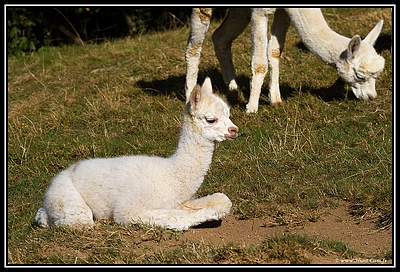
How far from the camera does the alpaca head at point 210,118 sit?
18.2ft

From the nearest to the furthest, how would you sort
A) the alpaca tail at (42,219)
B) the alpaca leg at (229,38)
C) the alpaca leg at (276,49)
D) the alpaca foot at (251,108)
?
the alpaca tail at (42,219) < the alpaca foot at (251,108) < the alpaca leg at (276,49) < the alpaca leg at (229,38)

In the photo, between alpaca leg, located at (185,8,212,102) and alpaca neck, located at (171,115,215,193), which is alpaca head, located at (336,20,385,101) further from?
alpaca neck, located at (171,115,215,193)

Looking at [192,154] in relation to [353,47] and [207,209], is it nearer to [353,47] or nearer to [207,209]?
[207,209]

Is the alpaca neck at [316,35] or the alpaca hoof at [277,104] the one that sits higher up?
the alpaca neck at [316,35]

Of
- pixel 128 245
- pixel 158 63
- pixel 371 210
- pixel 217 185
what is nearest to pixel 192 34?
pixel 158 63

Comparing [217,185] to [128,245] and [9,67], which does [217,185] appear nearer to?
[128,245]

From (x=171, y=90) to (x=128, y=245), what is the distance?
6060 mm

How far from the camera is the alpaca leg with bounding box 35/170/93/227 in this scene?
5621mm

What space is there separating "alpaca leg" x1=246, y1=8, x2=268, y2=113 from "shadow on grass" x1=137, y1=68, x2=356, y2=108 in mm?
428

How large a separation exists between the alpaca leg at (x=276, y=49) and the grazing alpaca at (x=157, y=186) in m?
4.06

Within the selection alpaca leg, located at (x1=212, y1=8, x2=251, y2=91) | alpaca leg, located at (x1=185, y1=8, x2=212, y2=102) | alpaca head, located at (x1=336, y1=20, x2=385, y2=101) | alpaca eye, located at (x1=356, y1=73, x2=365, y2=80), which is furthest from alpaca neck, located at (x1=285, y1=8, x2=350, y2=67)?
alpaca leg, located at (x1=185, y1=8, x2=212, y2=102)

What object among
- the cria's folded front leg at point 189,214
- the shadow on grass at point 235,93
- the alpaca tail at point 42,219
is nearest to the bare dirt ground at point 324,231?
the cria's folded front leg at point 189,214

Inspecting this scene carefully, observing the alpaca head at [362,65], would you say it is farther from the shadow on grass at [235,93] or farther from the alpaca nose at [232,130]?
the alpaca nose at [232,130]

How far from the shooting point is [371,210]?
6.16 metres
